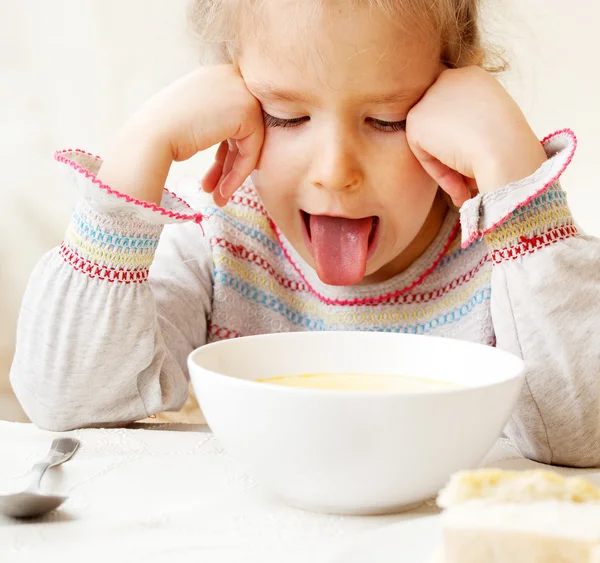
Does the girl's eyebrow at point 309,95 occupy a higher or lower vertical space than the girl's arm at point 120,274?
higher

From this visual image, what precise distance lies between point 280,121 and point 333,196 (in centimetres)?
10

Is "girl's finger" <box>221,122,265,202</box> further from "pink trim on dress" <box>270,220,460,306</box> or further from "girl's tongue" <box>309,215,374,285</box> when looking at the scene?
"pink trim on dress" <box>270,220,460,306</box>

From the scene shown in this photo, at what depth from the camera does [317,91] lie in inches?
31.2

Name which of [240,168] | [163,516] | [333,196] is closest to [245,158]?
[240,168]

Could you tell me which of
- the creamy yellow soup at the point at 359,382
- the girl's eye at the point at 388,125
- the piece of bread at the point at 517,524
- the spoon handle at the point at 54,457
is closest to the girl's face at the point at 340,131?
the girl's eye at the point at 388,125

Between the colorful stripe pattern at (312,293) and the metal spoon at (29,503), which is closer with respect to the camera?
the metal spoon at (29,503)

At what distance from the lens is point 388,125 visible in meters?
0.84

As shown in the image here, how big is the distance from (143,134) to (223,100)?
0.30ft

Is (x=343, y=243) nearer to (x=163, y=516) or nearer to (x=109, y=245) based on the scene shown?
(x=109, y=245)

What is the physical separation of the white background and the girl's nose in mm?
578

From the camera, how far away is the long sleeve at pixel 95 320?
0.81 metres

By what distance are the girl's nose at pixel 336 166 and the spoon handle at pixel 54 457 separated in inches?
13.1

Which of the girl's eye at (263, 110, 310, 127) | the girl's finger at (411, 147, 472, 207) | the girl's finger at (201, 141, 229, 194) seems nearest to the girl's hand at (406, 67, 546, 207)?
the girl's finger at (411, 147, 472, 207)

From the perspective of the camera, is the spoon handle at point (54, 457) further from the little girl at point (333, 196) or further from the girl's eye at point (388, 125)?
the girl's eye at point (388, 125)
